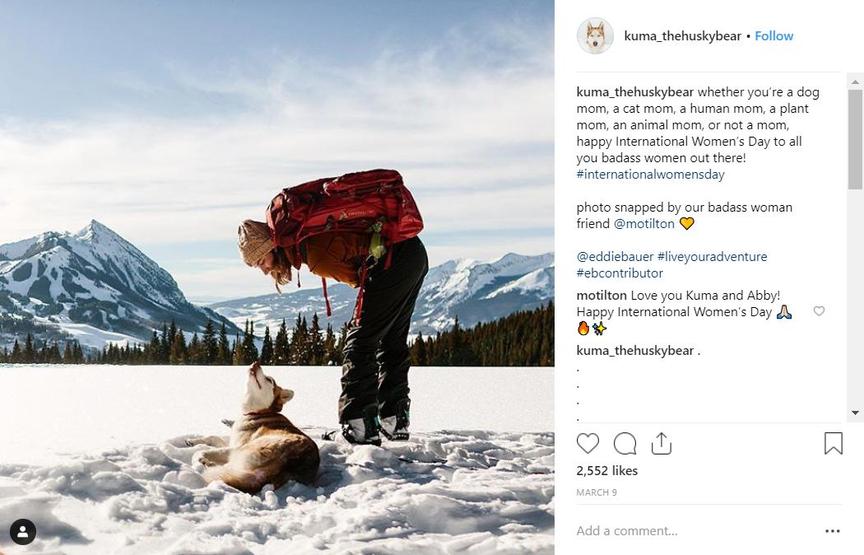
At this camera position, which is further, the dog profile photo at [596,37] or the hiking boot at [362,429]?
the hiking boot at [362,429]

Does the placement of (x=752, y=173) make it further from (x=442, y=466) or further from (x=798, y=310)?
(x=442, y=466)

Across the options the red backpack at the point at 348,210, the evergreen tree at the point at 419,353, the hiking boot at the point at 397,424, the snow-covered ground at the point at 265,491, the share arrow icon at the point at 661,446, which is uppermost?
the red backpack at the point at 348,210

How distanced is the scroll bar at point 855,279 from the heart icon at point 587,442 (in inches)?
39.1

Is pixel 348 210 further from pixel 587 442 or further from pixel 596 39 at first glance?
pixel 587 442

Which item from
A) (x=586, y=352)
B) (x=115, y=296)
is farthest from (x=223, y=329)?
(x=586, y=352)

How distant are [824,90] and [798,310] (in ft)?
2.93

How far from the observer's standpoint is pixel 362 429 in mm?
3721

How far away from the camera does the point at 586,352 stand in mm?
2918

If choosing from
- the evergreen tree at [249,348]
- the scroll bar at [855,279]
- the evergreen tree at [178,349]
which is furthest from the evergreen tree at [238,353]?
the scroll bar at [855,279]

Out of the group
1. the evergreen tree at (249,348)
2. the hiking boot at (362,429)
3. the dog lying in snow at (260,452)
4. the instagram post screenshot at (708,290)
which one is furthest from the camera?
the evergreen tree at (249,348)

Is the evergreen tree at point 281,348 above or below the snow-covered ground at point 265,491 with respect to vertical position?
above

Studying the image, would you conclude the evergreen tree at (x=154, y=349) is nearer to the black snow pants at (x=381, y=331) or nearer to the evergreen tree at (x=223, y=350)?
the evergreen tree at (x=223, y=350)

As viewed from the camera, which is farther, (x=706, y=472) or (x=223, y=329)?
(x=223, y=329)

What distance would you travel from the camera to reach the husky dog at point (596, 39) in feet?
9.75
